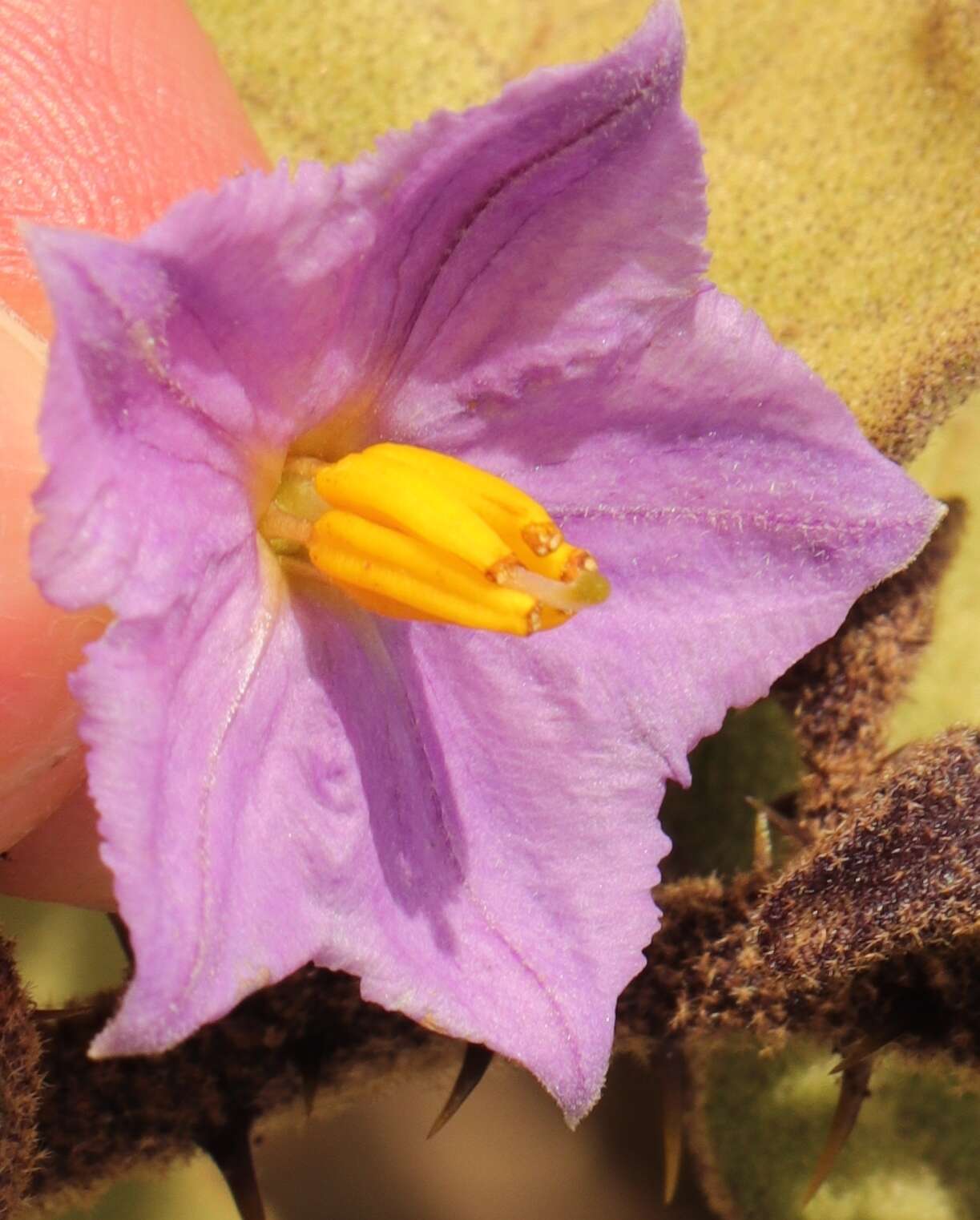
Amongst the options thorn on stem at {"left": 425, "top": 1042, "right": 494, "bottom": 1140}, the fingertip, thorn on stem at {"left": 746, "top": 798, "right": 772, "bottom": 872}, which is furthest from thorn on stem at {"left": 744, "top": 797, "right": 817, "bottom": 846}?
the fingertip

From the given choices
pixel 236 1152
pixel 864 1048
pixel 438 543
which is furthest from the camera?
pixel 236 1152

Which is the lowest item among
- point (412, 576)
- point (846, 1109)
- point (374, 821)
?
point (846, 1109)

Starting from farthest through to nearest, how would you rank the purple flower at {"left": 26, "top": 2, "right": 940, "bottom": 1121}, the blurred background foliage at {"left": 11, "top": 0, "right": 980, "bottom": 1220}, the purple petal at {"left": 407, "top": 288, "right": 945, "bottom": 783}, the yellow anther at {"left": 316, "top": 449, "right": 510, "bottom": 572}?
the blurred background foliage at {"left": 11, "top": 0, "right": 980, "bottom": 1220} < the purple petal at {"left": 407, "top": 288, "right": 945, "bottom": 783} < the yellow anther at {"left": 316, "top": 449, "right": 510, "bottom": 572} < the purple flower at {"left": 26, "top": 2, "right": 940, "bottom": 1121}

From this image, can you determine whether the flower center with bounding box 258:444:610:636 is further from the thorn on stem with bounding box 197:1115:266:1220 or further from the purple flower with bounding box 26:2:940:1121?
the thorn on stem with bounding box 197:1115:266:1220

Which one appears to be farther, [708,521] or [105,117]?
[105,117]

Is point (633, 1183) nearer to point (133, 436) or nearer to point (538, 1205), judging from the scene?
point (538, 1205)

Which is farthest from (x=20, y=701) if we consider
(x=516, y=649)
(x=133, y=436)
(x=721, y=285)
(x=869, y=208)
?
(x=869, y=208)

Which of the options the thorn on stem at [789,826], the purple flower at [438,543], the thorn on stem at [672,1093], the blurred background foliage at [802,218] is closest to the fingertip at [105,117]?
the blurred background foliage at [802,218]

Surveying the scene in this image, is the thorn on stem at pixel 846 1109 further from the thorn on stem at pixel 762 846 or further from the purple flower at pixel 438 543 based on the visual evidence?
the purple flower at pixel 438 543

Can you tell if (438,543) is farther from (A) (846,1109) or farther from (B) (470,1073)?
(A) (846,1109)

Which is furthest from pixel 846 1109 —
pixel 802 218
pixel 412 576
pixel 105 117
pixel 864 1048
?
pixel 105 117
